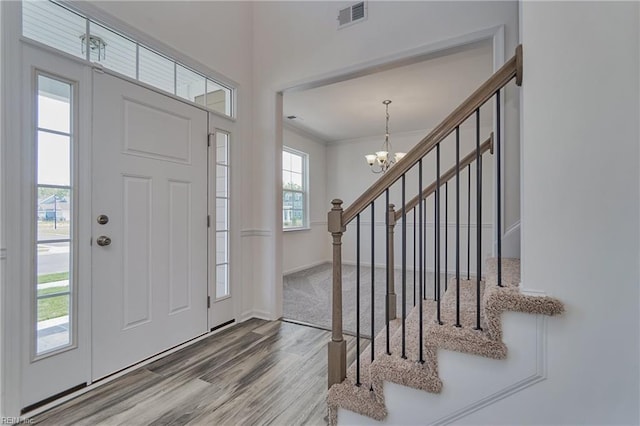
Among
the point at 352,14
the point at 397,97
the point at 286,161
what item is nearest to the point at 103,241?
the point at 352,14

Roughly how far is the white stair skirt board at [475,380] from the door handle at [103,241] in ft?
6.04

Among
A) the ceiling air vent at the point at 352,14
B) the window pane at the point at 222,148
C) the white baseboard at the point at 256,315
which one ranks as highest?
the ceiling air vent at the point at 352,14

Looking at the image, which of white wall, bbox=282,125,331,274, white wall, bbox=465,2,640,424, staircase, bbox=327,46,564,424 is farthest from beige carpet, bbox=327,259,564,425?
white wall, bbox=282,125,331,274

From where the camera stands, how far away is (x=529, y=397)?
1.11 meters

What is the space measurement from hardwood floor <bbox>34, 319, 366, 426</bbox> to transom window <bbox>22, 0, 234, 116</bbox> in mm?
2030

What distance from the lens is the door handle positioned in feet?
6.02

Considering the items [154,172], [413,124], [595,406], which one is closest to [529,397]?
[595,406]

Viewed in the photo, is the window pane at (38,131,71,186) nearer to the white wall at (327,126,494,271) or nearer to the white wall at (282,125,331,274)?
the white wall at (282,125,331,274)

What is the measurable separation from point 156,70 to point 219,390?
230 cm

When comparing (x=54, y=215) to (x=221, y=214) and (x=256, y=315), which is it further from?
(x=256, y=315)

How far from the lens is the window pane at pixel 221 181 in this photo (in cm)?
266

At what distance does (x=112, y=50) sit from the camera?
6.34 feet

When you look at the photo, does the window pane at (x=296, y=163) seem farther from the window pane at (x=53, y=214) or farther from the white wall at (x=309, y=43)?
the window pane at (x=53, y=214)

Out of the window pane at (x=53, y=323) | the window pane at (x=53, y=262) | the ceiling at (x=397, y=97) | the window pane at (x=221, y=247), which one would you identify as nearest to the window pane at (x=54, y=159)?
the window pane at (x=53, y=262)
